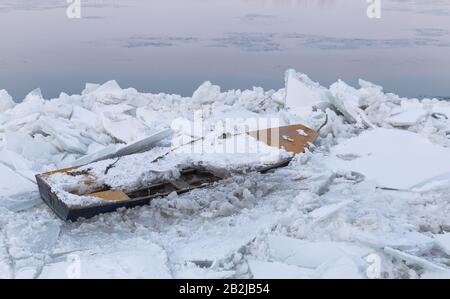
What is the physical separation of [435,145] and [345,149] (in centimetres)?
99

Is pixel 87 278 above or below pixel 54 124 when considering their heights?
below

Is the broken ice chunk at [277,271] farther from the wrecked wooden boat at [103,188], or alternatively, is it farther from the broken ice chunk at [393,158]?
the broken ice chunk at [393,158]

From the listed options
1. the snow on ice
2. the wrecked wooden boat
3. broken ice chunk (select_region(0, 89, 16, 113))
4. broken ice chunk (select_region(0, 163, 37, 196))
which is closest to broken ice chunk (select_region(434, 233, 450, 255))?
the snow on ice

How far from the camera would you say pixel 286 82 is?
853 centimetres

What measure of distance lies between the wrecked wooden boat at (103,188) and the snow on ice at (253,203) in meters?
0.07

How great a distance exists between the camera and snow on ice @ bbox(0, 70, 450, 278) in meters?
3.86

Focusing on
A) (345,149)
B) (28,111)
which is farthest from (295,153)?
(28,111)

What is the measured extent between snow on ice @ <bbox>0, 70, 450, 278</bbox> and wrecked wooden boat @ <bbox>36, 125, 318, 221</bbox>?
0.07 metres

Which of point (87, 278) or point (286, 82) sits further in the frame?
point (286, 82)

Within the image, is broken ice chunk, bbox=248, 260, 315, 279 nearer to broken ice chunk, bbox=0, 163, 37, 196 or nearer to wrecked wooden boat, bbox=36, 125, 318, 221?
wrecked wooden boat, bbox=36, 125, 318, 221

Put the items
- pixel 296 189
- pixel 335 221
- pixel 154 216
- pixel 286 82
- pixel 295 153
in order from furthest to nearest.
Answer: pixel 286 82 → pixel 295 153 → pixel 296 189 → pixel 154 216 → pixel 335 221
